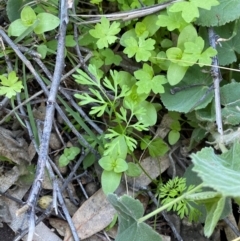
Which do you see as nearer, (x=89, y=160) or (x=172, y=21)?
(x=172, y=21)

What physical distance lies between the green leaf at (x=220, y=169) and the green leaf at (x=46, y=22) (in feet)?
2.12

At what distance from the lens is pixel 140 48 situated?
5.04ft

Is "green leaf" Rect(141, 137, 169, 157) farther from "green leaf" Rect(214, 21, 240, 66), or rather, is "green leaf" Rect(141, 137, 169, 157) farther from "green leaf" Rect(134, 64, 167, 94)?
"green leaf" Rect(214, 21, 240, 66)

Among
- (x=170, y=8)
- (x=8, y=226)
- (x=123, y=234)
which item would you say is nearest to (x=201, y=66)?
(x=170, y=8)

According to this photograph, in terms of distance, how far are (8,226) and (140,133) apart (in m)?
0.58

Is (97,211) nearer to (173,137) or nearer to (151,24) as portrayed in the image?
(173,137)

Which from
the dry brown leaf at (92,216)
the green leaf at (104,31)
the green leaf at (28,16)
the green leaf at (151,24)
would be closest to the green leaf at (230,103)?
the green leaf at (151,24)

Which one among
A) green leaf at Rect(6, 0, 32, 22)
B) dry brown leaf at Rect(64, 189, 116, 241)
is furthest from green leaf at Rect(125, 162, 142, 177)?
green leaf at Rect(6, 0, 32, 22)

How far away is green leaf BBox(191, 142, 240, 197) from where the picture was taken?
3.31 feet

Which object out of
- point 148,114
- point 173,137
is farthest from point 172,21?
point 173,137

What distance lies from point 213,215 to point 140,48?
622 mm

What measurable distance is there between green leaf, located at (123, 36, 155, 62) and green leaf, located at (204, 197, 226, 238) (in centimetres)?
54

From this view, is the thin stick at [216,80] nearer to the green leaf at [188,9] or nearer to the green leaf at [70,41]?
the green leaf at [188,9]

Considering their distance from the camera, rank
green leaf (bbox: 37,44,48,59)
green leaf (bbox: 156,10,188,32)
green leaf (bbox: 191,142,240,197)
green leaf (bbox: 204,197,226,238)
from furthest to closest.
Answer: green leaf (bbox: 37,44,48,59)
green leaf (bbox: 156,10,188,32)
green leaf (bbox: 204,197,226,238)
green leaf (bbox: 191,142,240,197)
